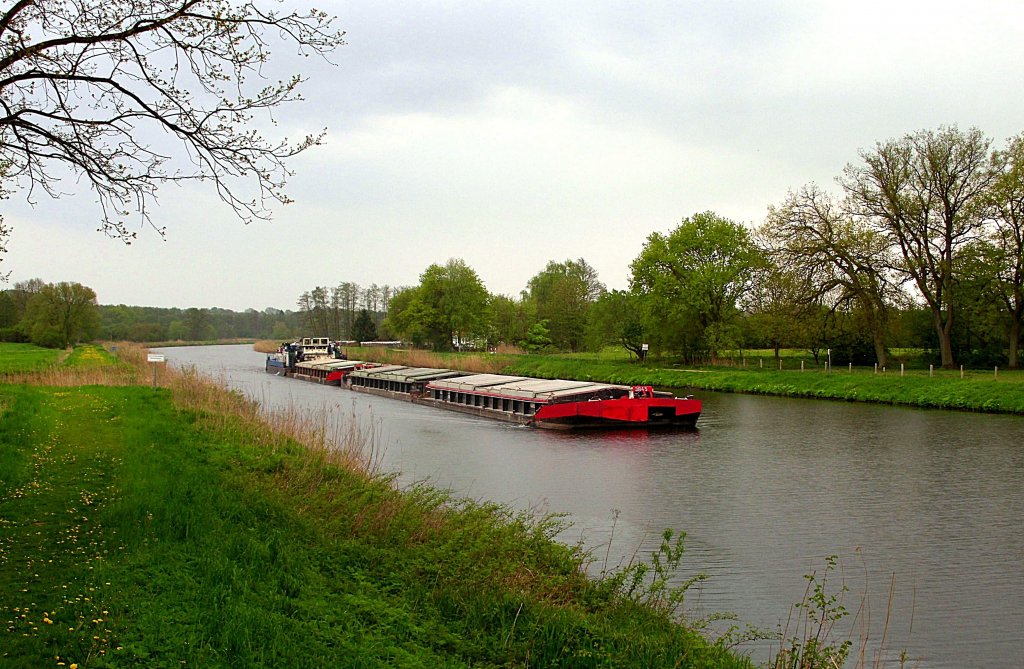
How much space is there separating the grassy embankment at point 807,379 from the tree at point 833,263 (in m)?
3.48

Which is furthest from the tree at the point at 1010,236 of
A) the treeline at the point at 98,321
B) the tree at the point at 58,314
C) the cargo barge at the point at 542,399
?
the tree at the point at 58,314

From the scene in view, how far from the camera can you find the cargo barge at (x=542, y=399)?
27.5 meters

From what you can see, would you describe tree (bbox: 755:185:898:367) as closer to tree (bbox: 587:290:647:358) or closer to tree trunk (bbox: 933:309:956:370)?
tree trunk (bbox: 933:309:956:370)

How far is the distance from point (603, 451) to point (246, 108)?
1676 cm

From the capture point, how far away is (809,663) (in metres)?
6.80

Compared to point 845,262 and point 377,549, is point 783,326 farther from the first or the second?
point 377,549

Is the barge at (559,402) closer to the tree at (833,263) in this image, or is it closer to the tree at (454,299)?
the tree at (833,263)

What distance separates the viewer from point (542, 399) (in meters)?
30.0

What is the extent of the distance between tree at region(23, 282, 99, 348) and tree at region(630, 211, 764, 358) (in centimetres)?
5445

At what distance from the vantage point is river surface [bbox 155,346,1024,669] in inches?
380

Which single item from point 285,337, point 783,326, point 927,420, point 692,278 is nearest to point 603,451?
point 927,420

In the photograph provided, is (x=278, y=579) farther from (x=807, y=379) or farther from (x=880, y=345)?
(x=880, y=345)

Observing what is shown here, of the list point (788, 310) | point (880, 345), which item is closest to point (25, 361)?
point (788, 310)

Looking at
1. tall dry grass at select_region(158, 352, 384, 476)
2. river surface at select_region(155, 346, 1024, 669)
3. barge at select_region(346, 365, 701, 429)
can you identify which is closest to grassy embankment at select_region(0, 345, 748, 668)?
tall dry grass at select_region(158, 352, 384, 476)
